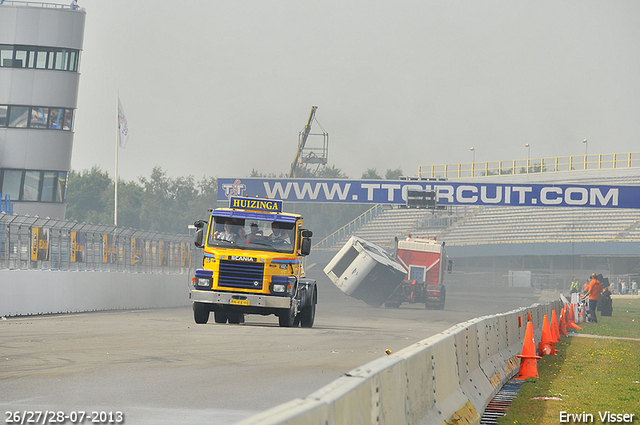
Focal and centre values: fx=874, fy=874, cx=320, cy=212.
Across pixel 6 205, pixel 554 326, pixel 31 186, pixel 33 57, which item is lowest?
pixel 554 326

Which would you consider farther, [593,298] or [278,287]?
[593,298]

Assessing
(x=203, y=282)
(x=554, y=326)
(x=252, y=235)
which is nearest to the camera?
(x=203, y=282)

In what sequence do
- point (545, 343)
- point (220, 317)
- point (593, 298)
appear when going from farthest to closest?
point (593, 298) → point (220, 317) → point (545, 343)

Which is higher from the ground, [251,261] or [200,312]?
[251,261]

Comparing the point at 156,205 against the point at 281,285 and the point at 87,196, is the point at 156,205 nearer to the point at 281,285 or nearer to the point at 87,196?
the point at 87,196

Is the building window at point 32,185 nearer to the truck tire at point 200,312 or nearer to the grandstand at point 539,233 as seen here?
the truck tire at point 200,312

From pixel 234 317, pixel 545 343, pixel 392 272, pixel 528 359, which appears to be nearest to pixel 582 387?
pixel 528 359

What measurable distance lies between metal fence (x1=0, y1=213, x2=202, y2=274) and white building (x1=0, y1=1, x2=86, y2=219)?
38.4 feet

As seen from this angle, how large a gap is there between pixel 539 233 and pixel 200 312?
59.4m

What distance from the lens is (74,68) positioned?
148 feet

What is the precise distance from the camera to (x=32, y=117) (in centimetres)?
4397

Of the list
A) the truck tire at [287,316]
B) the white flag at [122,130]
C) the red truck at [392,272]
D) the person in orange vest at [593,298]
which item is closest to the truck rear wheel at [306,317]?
the truck tire at [287,316]

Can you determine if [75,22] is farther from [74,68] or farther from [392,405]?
[392,405]

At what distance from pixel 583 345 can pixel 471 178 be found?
6579 centimetres
